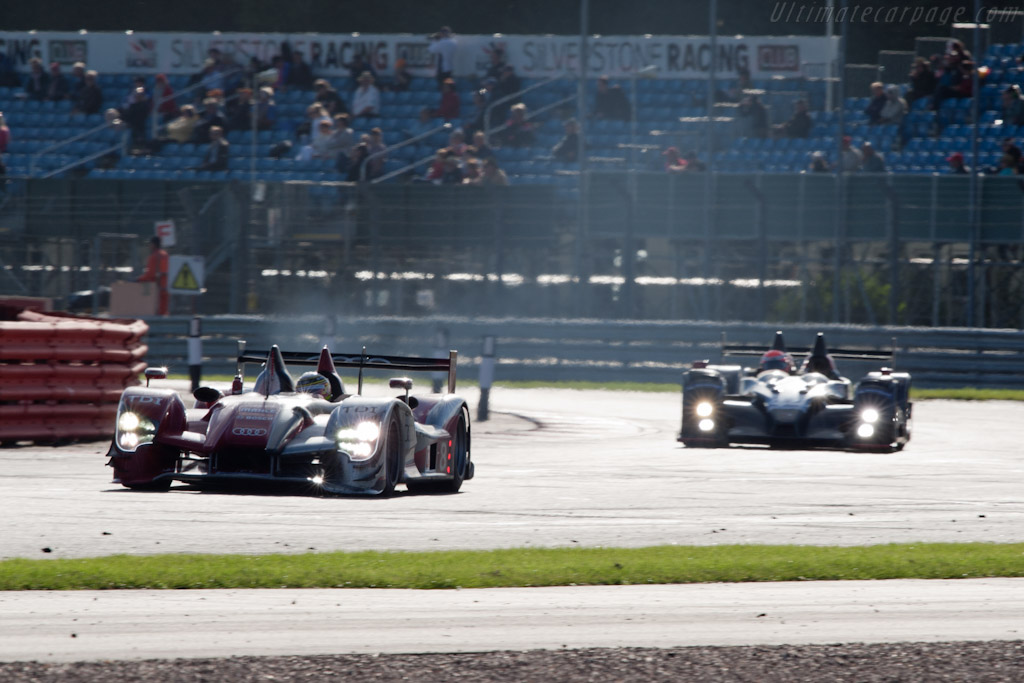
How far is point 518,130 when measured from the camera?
2650cm

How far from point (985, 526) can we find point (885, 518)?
22.5 inches

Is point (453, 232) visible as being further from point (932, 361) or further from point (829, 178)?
point (932, 361)

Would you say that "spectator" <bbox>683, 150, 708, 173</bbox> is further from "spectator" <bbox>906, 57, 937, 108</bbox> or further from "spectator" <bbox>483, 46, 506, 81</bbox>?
"spectator" <bbox>483, 46, 506, 81</bbox>

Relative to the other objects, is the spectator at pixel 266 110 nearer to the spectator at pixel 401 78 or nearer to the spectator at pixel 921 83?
the spectator at pixel 401 78

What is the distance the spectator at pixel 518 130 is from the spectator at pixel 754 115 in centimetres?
355

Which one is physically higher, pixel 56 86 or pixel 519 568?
pixel 56 86

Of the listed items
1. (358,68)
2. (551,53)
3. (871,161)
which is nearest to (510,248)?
(871,161)

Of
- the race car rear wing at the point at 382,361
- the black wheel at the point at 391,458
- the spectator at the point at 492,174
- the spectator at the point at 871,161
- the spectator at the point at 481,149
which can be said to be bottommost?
the black wheel at the point at 391,458

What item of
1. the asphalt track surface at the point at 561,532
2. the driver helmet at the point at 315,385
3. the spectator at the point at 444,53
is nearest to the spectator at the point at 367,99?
the spectator at the point at 444,53

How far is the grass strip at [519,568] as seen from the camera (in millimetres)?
6770

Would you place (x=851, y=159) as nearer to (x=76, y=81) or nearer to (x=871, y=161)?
(x=871, y=161)

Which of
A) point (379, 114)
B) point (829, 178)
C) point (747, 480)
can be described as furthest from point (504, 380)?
point (747, 480)

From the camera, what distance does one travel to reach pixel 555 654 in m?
5.64

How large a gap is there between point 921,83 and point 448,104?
818 cm
